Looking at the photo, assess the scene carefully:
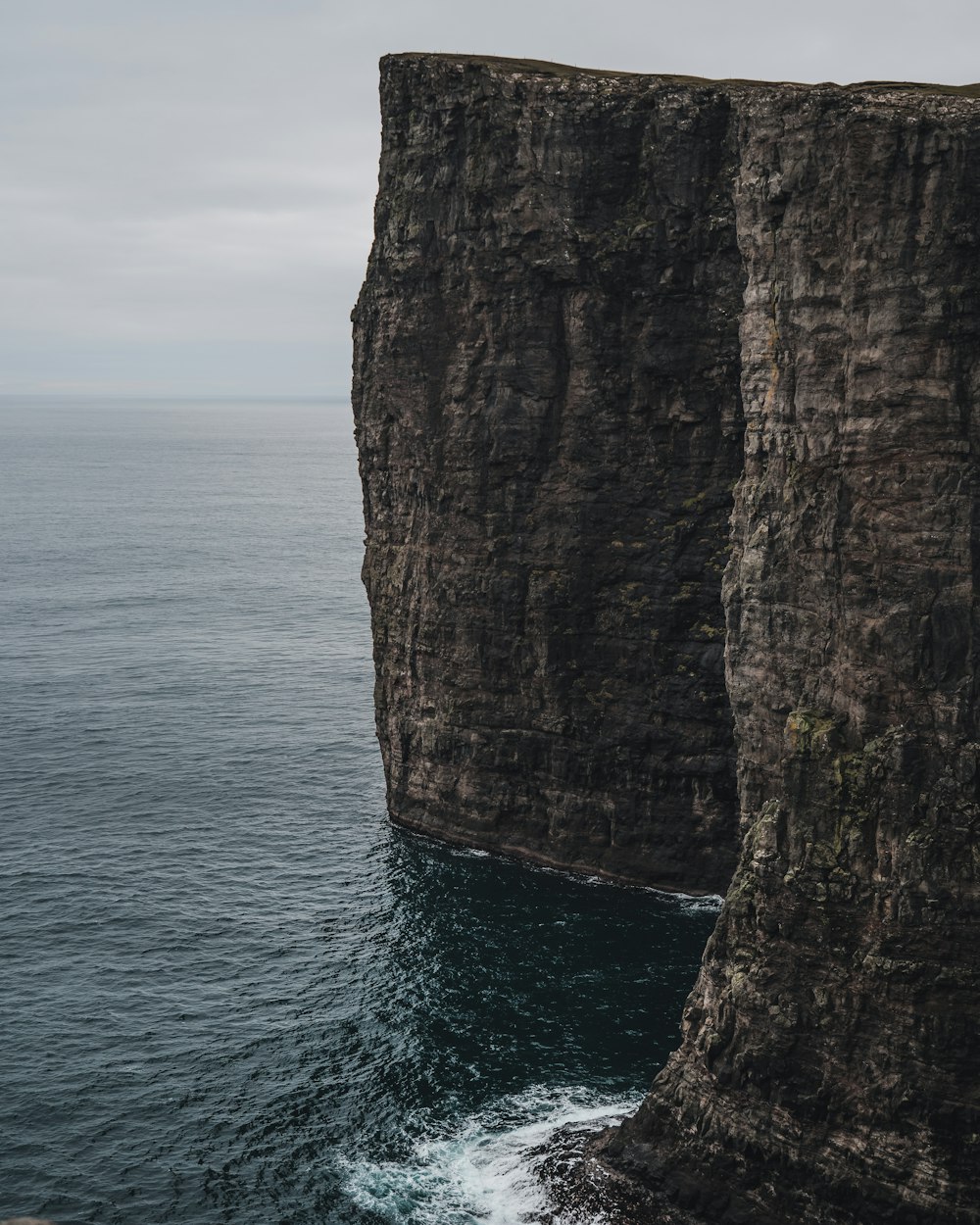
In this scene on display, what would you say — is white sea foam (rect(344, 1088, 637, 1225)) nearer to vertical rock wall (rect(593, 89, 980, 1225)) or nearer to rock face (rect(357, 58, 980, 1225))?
rock face (rect(357, 58, 980, 1225))

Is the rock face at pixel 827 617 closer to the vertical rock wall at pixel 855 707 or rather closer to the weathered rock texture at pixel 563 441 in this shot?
the vertical rock wall at pixel 855 707

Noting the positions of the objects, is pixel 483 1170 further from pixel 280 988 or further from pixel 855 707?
pixel 855 707

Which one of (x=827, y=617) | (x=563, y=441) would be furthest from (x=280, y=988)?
(x=563, y=441)

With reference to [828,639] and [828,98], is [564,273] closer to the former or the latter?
[828,98]

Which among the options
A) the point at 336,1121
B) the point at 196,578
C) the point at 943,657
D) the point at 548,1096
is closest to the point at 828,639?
the point at 943,657

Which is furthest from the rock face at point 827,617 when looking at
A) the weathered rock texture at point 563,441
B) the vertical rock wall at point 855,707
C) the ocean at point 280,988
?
the ocean at point 280,988

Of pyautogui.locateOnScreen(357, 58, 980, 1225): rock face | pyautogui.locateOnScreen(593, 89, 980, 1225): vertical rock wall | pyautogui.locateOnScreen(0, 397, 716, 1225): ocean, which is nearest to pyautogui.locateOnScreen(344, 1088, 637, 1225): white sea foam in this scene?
pyautogui.locateOnScreen(0, 397, 716, 1225): ocean
